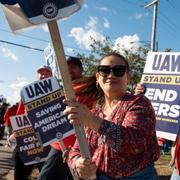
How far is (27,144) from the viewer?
536 centimetres

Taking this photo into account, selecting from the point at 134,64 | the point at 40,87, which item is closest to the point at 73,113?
the point at 40,87

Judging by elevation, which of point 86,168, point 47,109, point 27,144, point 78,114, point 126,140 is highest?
point 78,114

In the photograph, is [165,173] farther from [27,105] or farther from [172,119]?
[27,105]

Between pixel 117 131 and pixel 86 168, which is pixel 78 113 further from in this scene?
pixel 86 168

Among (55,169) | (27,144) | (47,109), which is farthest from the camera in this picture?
(27,144)

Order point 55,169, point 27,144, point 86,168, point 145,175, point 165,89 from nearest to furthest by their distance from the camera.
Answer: point 86,168 < point 145,175 < point 55,169 < point 165,89 < point 27,144

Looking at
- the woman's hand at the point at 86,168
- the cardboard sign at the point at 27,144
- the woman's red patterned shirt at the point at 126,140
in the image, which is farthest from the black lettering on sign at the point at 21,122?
the woman's hand at the point at 86,168

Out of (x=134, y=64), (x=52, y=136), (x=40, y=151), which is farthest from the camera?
(x=134, y=64)

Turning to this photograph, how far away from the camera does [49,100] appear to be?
4.23 meters

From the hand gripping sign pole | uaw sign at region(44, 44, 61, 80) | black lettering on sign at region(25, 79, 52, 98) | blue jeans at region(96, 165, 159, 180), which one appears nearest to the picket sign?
the hand gripping sign pole

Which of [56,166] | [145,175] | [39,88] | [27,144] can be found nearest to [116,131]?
[145,175]

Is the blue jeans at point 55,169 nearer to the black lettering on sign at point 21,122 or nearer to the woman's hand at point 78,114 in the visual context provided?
the black lettering on sign at point 21,122

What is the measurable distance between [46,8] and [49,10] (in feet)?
0.06

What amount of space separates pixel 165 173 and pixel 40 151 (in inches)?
140
